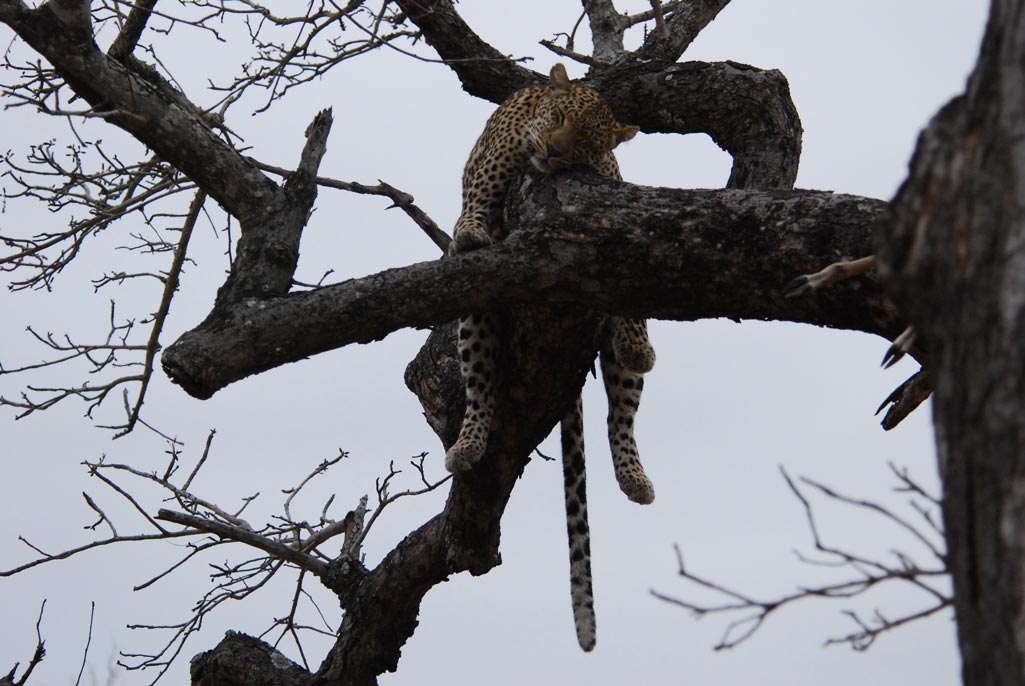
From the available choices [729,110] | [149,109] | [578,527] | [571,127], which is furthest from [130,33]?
→ [578,527]

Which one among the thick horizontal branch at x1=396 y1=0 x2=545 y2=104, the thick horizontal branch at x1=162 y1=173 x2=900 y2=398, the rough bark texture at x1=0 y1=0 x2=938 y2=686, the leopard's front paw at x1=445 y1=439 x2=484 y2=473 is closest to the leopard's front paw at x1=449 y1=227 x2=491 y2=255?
the rough bark texture at x1=0 y1=0 x2=938 y2=686

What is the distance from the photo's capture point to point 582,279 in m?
4.49

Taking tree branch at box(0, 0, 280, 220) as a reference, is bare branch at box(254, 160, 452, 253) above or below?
above

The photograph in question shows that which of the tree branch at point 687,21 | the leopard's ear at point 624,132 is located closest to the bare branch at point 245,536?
the leopard's ear at point 624,132

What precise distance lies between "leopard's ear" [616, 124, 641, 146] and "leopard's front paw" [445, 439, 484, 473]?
6.34 ft

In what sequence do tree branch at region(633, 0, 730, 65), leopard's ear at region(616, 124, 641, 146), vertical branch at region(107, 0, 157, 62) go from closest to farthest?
vertical branch at region(107, 0, 157, 62) < leopard's ear at region(616, 124, 641, 146) < tree branch at region(633, 0, 730, 65)

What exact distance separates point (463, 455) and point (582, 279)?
1.42 m

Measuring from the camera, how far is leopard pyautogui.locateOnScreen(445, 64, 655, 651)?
5668 mm

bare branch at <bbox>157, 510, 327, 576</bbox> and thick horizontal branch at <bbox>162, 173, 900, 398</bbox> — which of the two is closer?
thick horizontal branch at <bbox>162, 173, 900, 398</bbox>

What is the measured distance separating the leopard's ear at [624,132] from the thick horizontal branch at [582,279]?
74.8 inches

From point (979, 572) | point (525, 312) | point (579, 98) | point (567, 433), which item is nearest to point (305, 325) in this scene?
point (525, 312)

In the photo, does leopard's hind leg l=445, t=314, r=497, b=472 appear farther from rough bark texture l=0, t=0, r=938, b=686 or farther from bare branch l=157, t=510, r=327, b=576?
bare branch l=157, t=510, r=327, b=576

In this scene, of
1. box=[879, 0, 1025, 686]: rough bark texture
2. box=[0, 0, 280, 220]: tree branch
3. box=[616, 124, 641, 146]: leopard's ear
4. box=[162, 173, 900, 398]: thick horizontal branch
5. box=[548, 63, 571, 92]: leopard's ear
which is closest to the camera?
box=[879, 0, 1025, 686]: rough bark texture

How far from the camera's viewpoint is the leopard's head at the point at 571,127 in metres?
5.79
